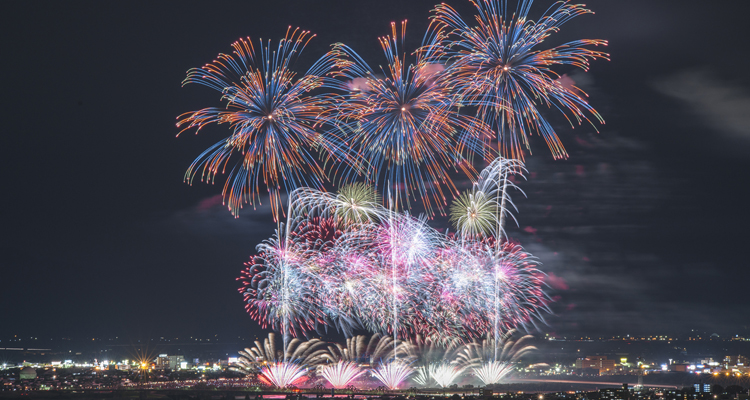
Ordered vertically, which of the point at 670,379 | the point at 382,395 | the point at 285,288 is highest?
the point at 285,288

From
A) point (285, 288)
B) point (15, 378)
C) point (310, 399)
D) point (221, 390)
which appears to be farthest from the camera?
point (15, 378)

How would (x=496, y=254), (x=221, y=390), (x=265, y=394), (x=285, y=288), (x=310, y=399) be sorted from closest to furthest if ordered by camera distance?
1. (x=496, y=254)
2. (x=285, y=288)
3. (x=310, y=399)
4. (x=265, y=394)
5. (x=221, y=390)

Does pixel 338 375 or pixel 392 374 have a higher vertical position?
pixel 392 374

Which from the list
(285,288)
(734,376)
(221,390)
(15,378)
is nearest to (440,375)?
(221,390)

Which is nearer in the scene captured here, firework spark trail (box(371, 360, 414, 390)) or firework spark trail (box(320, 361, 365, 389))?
firework spark trail (box(371, 360, 414, 390))

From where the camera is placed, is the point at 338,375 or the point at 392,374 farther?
the point at 338,375

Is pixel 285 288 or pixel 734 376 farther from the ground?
pixel 285 288

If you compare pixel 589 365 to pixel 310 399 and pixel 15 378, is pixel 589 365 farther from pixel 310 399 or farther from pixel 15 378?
pixel 15 378

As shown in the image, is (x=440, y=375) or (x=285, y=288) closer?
(x=285, y=288)

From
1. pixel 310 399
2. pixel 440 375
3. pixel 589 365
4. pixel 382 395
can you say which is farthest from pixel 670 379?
pixel 310 399

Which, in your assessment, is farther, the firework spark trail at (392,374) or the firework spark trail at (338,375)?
the firework spark trail at (338,375)
